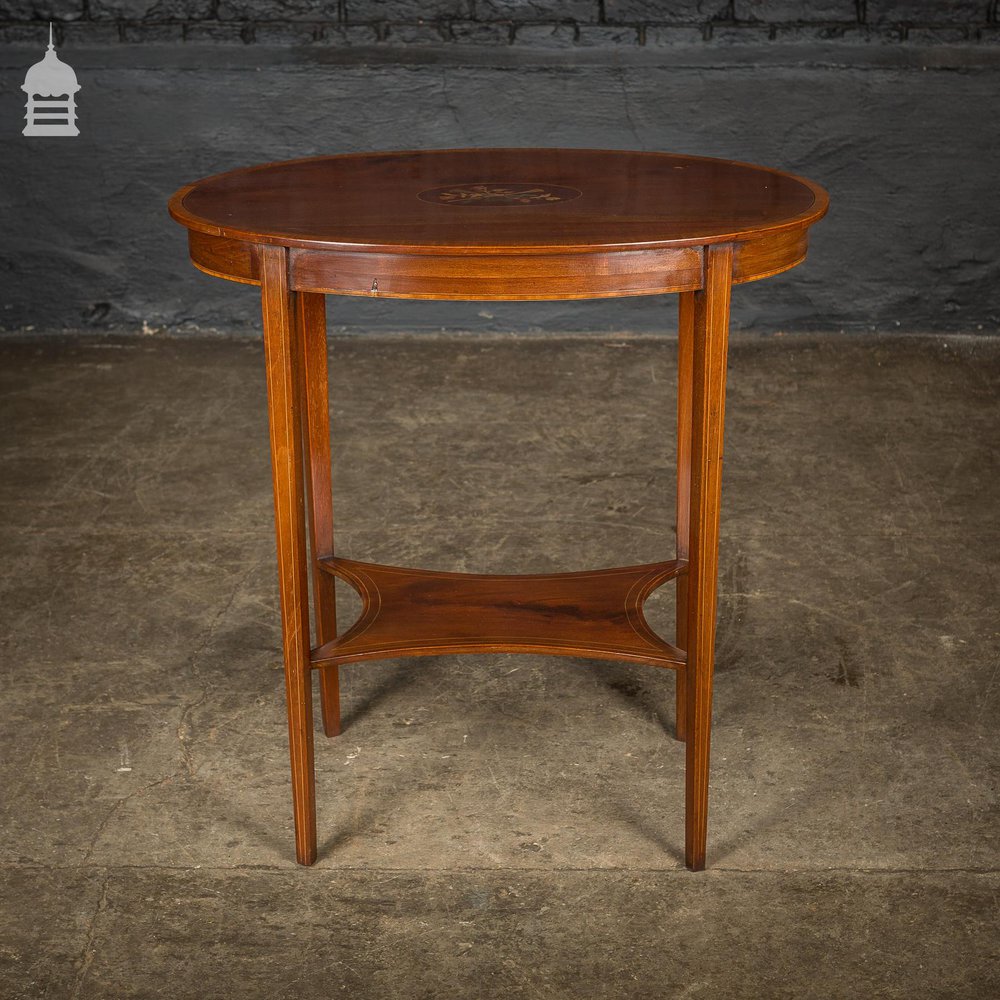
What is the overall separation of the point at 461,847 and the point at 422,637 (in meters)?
0.34

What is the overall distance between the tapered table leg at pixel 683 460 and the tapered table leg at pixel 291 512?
2.32 ft

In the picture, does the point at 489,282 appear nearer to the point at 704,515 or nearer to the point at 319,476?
the point at 704,515

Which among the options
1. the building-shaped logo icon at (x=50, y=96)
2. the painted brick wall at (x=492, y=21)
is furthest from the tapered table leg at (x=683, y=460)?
the building-shaped logo icon at (x=50, y=96)

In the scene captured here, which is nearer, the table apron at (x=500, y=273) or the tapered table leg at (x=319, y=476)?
the table apron at (x=500, y=273)

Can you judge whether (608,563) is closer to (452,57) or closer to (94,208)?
(452,57)

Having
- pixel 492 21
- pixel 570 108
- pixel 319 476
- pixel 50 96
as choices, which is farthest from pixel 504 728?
pixel 50 96

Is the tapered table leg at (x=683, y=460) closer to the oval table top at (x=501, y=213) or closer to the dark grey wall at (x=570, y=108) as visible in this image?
the oval table top at (x=501, y=213)

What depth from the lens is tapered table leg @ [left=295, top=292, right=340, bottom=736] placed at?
2404mm

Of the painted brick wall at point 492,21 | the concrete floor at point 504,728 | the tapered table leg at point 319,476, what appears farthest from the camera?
the painted brick wall at point 492,21

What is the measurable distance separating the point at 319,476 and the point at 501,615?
416 mm

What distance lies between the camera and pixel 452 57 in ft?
16.6

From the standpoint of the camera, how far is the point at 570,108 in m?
5.06

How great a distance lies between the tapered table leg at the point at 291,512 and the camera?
1895mm

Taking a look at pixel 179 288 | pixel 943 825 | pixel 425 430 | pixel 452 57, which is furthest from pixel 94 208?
pixel 943 825
